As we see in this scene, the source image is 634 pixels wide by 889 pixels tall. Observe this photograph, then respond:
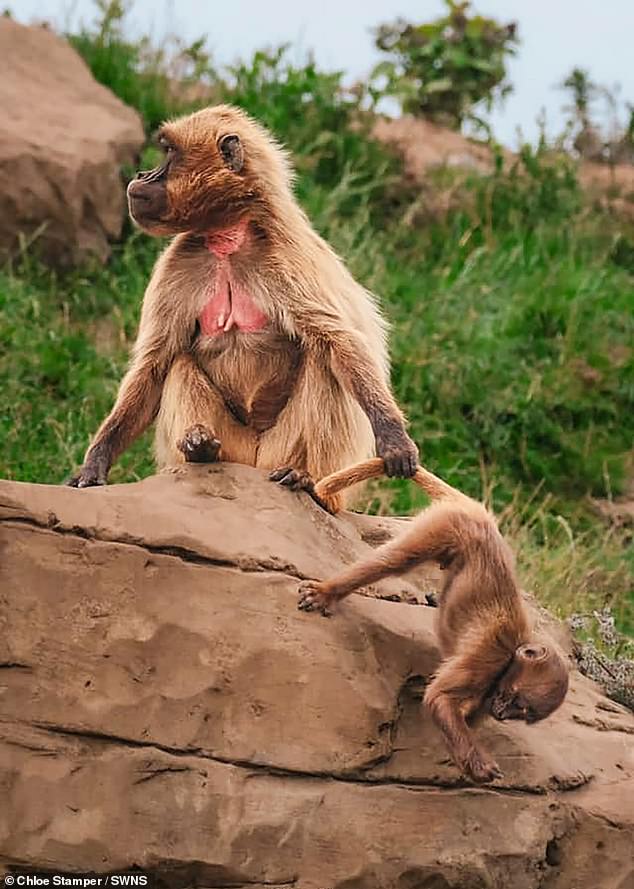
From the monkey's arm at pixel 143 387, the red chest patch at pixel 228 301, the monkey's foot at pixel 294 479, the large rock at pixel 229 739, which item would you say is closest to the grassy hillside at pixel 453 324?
the monkey's arm at pixel 143 387

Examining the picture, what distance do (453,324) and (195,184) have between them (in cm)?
451

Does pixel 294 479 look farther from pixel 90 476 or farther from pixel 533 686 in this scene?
pixel 533 686

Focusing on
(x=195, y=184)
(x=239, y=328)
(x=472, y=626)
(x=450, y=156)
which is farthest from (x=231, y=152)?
(x=450, y=156)

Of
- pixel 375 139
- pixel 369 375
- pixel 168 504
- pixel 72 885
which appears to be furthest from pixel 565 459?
pixel 72 885

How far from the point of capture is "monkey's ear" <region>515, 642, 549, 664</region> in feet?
13.8

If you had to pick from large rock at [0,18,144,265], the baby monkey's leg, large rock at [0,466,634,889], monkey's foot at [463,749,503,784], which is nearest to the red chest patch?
large rock at [0,466,634,889]

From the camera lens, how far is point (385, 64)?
41.7 feet

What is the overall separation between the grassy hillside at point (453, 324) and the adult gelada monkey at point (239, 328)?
231 centimetres

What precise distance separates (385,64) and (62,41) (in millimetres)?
2825

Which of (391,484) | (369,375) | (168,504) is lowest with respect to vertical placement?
(391,484)

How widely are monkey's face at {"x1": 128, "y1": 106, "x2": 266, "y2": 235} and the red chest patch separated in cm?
5

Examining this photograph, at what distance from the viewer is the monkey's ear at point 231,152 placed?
5629mm

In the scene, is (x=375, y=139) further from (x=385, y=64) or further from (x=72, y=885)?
(x=72, y=885)

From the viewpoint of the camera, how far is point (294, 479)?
510 cm
